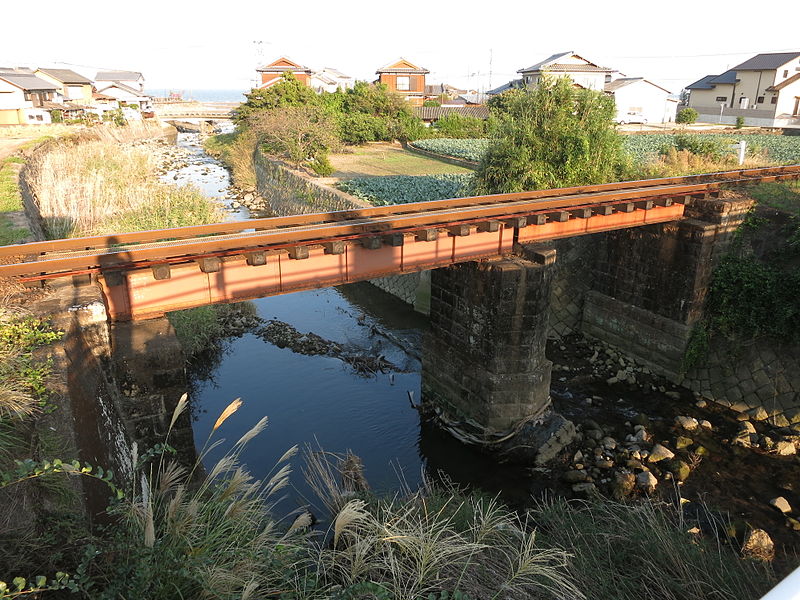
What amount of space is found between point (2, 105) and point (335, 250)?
74.1 meters

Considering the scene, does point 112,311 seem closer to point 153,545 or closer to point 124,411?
point 124,411

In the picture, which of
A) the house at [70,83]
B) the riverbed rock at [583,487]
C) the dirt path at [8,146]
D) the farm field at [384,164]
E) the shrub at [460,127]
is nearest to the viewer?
the riverbed rock at [583,487]

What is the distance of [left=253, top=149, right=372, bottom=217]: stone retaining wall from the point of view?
28.9 m

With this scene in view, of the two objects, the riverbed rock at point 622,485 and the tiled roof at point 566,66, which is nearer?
the riverbed rock at point 622,485

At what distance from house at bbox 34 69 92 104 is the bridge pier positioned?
102 metres

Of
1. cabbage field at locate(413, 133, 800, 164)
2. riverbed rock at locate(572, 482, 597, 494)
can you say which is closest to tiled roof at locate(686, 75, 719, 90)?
cabbage field at locate(413, 133, 800, 164)

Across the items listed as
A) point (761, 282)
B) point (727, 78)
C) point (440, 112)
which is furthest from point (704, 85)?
point (761, 282)

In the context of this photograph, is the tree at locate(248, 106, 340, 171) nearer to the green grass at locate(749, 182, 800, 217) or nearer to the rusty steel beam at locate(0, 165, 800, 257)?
the rusty steel beam at locate(0, 165, 800, 257)

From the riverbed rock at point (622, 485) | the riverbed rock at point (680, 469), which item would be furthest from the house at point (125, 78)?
the riverbed rock at point (680, 469)

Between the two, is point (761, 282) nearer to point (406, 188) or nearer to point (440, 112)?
point (406, 188)

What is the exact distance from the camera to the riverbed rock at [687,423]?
15641 mm

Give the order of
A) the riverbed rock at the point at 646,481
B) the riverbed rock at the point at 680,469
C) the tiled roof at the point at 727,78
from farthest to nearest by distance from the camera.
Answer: the tiled roof at the point at 727,78
the riverbed rock at the point at 680,469
the riverbed rock at the point at 646,481

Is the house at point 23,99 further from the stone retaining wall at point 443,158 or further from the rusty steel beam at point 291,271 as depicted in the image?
the rusty steel beam at point 291,271

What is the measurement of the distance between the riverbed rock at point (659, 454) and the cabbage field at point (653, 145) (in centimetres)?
2164
